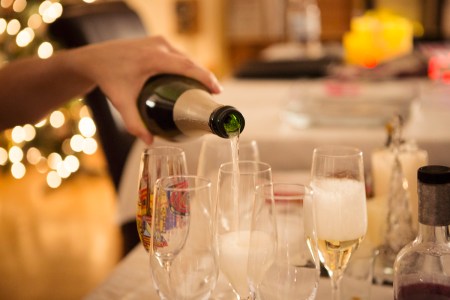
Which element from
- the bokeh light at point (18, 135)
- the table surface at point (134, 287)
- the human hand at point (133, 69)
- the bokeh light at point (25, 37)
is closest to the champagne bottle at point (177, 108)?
the human hand at point (133, 69)

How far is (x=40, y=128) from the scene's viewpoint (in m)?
3.60

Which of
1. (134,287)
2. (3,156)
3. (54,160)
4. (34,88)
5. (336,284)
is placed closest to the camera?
(336,284)

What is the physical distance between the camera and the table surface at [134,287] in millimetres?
875

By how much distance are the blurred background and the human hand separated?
0.81m

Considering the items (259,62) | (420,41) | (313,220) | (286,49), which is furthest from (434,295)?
(420,41)

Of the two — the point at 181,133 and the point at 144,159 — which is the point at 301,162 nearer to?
the point at 181,133

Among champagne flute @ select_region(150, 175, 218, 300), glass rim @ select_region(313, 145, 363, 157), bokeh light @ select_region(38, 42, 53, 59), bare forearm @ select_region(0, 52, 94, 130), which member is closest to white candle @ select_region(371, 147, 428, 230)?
glass rim @ select_region(313, 145, 363, 157)

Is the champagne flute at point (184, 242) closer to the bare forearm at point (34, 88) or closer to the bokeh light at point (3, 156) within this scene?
the bare forearm at point (34, 88)

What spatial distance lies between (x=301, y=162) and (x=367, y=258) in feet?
1.99

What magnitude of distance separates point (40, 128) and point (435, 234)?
3171 mm

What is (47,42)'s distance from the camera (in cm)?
354

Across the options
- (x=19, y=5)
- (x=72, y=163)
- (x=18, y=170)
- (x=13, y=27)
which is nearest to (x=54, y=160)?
(x=72, y=163)

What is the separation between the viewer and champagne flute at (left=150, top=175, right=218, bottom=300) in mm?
713

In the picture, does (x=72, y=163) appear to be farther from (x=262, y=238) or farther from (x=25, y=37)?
(x=262, y=238)
